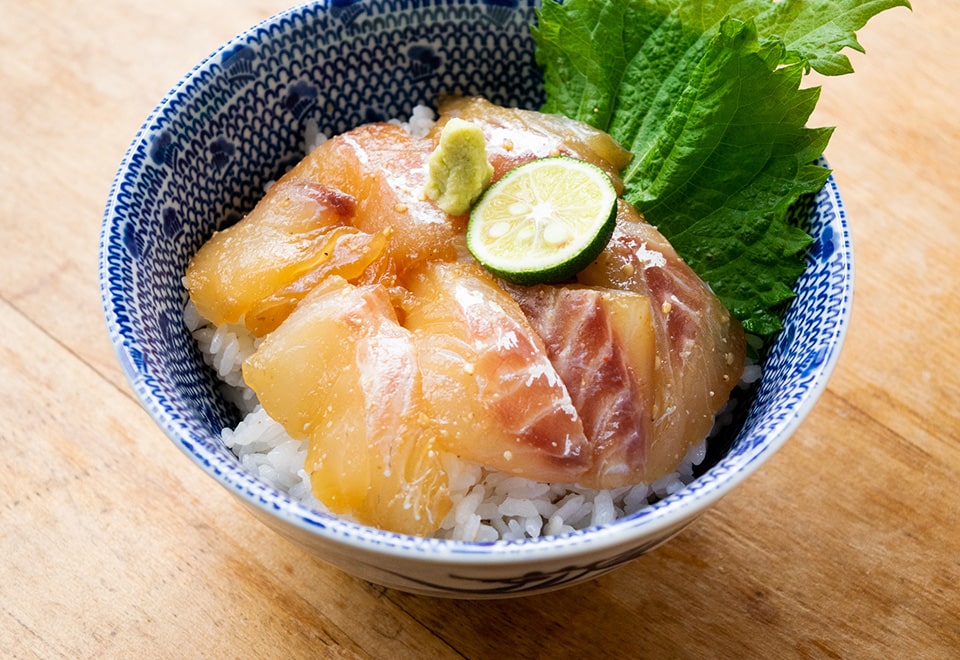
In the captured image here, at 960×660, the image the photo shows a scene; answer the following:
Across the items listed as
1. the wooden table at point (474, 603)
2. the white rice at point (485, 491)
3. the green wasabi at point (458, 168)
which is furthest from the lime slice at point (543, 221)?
the wooden table at point (474, 603)

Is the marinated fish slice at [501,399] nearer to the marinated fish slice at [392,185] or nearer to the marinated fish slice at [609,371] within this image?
the marinated fish slice at [609,371]

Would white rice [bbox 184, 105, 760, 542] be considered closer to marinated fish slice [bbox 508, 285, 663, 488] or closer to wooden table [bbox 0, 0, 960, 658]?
marinated fish slice [bbox 508, 285, 663, 488]

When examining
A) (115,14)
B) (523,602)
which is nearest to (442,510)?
(523,602)

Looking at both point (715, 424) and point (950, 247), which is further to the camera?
point (950, 247)

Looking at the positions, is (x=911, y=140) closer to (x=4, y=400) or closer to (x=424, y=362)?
(x=424, y=362)

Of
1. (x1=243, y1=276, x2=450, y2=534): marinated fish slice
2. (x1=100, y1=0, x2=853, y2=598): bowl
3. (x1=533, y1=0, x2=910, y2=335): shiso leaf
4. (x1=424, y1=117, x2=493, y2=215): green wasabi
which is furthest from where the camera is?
(x1=533, y1=0, x2=910, y2=335): shiso leaf

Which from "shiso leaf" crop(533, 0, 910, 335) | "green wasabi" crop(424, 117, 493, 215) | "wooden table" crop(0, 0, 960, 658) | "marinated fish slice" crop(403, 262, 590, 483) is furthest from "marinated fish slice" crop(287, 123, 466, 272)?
"wooden table" crop(0, 0, 960, 658)

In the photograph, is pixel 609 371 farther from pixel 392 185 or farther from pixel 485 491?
pixel 392 185
